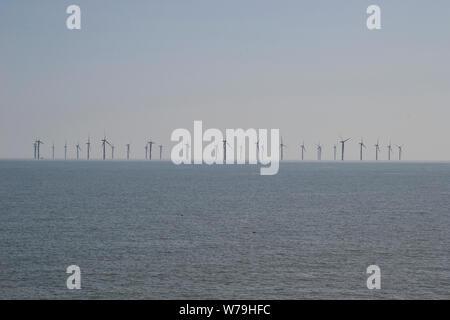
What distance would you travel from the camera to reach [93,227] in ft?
317

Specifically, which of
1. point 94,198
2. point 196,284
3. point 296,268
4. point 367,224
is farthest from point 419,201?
point 196,284

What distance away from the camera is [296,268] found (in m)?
64.2

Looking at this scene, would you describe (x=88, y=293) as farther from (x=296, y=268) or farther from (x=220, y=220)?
(x=220, y=220)

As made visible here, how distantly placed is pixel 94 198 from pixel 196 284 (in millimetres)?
105875

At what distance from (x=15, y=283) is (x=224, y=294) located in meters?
19.5

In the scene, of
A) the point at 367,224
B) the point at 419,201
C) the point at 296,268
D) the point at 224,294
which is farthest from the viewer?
the point at 419,201

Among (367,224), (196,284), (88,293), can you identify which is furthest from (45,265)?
(367,224)
